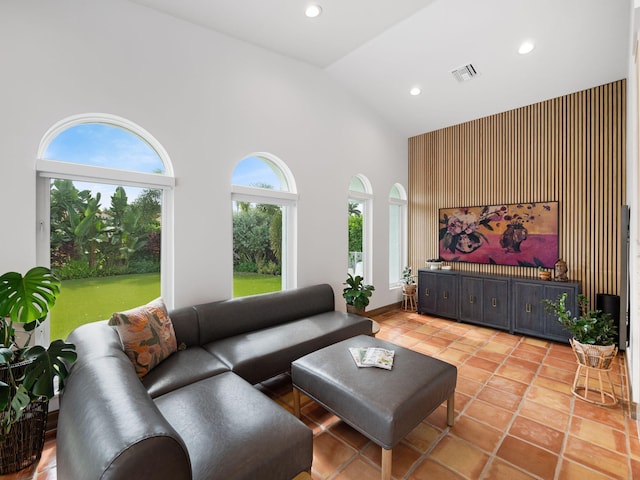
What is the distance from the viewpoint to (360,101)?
4738 millimetres

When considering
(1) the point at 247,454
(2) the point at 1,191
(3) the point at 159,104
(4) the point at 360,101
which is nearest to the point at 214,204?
(3) the point at 159,104

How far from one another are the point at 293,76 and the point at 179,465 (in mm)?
4030

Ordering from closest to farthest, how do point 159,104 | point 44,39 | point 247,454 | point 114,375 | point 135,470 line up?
1. point 135,470
2. point 247,454
3. point 114,375
4. point 44,39
5. point 159,104

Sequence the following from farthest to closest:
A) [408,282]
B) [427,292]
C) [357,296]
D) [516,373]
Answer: [408,282]
[427,292]
[357,296]
[516,373]

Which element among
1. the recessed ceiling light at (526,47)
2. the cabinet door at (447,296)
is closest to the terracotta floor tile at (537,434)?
the cabinet door at (447,296)

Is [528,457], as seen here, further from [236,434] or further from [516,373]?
[236,434]

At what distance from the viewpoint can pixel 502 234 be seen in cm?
459

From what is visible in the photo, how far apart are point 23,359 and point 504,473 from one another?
9.83ft

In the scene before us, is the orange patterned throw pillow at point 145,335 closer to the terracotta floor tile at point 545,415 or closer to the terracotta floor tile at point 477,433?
the terracotta floor tile at point 477,433

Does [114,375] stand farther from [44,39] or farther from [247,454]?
[44,39]

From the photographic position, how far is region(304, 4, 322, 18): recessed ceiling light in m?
2.92

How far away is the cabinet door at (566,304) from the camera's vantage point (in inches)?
146

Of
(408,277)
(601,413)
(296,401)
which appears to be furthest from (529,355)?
(296,401)

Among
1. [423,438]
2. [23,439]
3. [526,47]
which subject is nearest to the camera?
[23,439]
